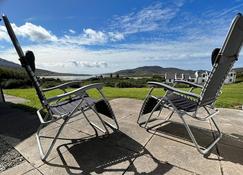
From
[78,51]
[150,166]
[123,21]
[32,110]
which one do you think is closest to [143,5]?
[123,21]

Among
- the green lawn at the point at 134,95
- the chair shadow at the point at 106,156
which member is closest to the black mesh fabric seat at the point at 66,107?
the chair shadow at the point at 106,156

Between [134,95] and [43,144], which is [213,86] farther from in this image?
[134,95]

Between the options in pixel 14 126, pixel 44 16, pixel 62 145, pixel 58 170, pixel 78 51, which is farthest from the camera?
pixel 78 51

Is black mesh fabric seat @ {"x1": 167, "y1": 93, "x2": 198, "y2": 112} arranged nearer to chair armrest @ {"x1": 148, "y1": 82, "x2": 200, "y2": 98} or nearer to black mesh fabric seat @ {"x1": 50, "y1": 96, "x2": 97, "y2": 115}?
chair armrest @ {"x1": 148, "y1": 82, "x2": 200, "y2": 98}

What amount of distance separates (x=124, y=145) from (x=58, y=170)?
852mm

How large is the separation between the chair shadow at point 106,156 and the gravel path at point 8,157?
1.36 feet

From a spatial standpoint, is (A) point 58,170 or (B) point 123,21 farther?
(B) point 123,21

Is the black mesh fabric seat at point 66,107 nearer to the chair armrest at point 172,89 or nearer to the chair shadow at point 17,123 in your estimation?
the chair shadow at point 17,123

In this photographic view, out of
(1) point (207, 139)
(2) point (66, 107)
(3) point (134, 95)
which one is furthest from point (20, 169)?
(3) point (134, 95)

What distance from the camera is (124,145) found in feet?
7.66

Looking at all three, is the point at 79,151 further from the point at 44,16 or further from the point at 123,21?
the point at 123,21

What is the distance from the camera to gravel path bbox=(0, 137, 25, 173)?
6.45ft

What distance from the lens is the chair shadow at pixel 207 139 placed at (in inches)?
81.7

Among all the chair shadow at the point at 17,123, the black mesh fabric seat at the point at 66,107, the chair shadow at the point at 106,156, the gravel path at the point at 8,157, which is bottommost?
the gravel path at the point at 8,157
